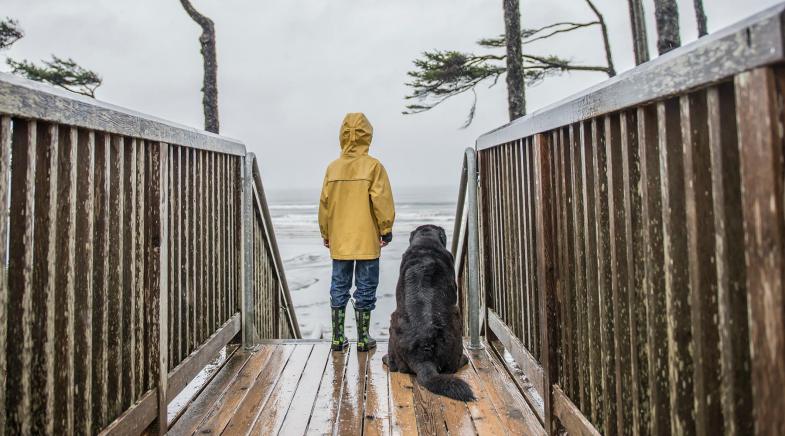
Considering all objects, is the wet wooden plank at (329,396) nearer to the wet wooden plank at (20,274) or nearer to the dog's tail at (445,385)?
the dog's tail at (445,385)

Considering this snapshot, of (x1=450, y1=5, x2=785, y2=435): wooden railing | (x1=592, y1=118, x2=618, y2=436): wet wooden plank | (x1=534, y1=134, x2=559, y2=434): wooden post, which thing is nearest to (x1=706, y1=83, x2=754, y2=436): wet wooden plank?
(x1=450, y1=5, x2=785, y2=435): wooden railing

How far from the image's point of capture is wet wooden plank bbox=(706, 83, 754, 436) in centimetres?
102

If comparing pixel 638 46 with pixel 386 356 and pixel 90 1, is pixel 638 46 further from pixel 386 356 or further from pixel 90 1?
pixel 90 1

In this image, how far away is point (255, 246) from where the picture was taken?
14.1 feet

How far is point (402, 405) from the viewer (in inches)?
110

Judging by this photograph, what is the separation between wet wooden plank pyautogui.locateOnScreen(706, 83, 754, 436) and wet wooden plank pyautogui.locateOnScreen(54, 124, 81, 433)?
2.00m

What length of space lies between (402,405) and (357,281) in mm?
1476

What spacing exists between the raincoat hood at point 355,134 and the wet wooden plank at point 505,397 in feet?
6.19

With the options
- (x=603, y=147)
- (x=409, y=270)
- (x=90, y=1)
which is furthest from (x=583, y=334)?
(x=90, y=1)

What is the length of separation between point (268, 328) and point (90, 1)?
34184 mm

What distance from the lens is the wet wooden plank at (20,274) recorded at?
1.49 m

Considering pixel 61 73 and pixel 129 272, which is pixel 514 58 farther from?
pixel 61 73

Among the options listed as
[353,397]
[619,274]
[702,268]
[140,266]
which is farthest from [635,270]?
[140,266]

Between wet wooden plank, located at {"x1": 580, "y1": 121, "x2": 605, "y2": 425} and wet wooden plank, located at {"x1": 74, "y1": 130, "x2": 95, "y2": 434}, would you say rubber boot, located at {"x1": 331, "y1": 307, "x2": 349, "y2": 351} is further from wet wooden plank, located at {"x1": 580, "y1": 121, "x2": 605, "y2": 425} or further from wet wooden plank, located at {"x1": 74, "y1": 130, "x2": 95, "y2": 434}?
wet wooden plank, located at {"x1": 580, "y1": 121, "x2": 605, "y2": 425}
